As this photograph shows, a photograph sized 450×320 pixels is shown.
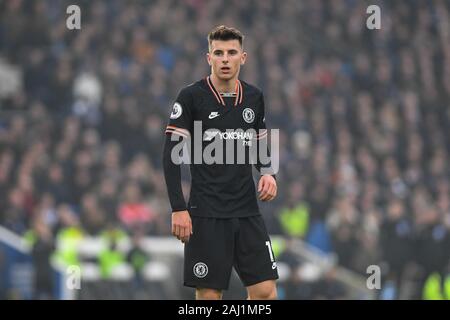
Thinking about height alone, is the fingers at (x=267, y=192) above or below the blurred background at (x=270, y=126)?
below

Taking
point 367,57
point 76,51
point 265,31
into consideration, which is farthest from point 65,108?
point 367,57

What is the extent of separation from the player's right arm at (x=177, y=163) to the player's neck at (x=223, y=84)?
0.60 feet

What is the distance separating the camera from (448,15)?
70.6 feet

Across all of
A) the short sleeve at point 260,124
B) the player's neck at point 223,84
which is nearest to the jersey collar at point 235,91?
the player's neck at point 223,84

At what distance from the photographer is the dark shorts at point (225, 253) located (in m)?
6.55

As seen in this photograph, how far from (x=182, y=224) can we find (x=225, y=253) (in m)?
0.35

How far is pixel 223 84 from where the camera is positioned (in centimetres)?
667

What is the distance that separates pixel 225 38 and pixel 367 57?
13.8 meters

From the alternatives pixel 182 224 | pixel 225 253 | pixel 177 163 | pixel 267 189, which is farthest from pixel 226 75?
pixel 225 253

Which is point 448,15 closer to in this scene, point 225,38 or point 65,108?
point 65,108

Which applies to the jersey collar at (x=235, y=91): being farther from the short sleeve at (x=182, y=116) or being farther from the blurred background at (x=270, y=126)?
the blurred background at (x=270, y=126)

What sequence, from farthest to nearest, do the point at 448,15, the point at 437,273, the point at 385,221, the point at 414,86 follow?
the point at 448,15 → the point at 414,86 → the point at 385,221 → the point at 437,273

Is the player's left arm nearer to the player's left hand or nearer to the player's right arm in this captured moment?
the player's left hand

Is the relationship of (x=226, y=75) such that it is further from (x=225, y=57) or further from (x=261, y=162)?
(x=261, y=162)
